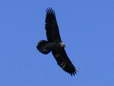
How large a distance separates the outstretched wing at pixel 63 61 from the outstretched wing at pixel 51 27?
3.07ft

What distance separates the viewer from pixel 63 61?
6288 centimetres

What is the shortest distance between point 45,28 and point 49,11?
993 mm

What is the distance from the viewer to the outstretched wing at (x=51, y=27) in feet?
199

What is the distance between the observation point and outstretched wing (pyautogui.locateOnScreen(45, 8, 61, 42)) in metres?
60.5

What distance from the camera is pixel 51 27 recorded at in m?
60.8

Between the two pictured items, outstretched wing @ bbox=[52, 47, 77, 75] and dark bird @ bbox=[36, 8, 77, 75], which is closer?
dark bird @ bbox=[36, 8, 77, 75]

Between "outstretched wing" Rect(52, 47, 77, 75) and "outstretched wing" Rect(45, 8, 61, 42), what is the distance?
94 centimetres

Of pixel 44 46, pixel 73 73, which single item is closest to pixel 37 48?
pixel 44 46

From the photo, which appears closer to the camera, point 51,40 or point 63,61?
point 51,40

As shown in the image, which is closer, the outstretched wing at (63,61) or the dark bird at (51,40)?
the dark bird at (51,40)

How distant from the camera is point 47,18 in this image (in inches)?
2381

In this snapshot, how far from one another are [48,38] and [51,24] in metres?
0.80

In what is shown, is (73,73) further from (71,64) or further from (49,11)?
(49,11)

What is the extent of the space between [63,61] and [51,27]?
2.93 metres
